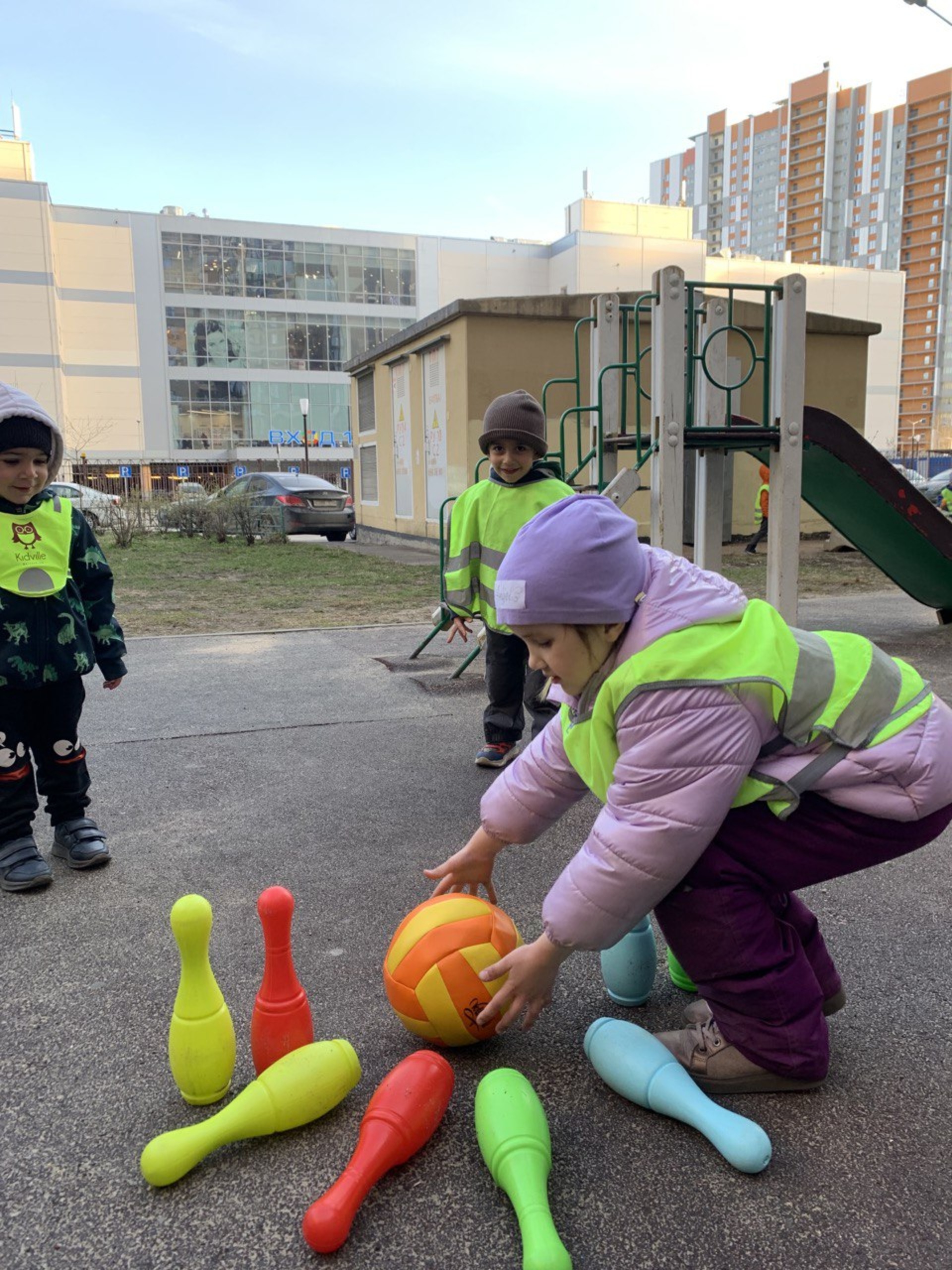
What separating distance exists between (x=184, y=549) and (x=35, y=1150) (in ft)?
48.8

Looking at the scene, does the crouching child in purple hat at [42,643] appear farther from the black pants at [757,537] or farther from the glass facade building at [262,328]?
the glass facade building at [262,328]

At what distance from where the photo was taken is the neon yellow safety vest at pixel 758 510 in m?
14.4

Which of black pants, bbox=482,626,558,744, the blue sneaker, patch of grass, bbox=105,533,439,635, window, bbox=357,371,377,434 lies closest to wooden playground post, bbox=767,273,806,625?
black pants, bbox=482,626,558,744

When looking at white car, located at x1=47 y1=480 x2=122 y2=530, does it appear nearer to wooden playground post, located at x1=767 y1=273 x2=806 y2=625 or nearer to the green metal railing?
the green metal railing

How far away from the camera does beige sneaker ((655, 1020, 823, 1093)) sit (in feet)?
6.38

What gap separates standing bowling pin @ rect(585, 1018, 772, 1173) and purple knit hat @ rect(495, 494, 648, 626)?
2.91 ft

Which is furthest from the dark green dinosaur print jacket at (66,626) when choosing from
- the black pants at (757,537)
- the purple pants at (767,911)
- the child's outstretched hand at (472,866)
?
the black pants at (757,537)

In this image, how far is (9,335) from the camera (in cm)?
4941

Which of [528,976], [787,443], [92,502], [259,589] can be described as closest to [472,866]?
[528,976]

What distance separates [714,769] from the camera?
1.72 meters

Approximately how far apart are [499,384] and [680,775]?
1238 cm

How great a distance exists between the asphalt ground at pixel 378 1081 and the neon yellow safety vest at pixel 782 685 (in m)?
0.65

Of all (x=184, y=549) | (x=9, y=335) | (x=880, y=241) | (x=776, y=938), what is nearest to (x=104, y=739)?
(x=776, y=938)

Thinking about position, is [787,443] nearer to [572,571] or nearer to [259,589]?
[572,571]
